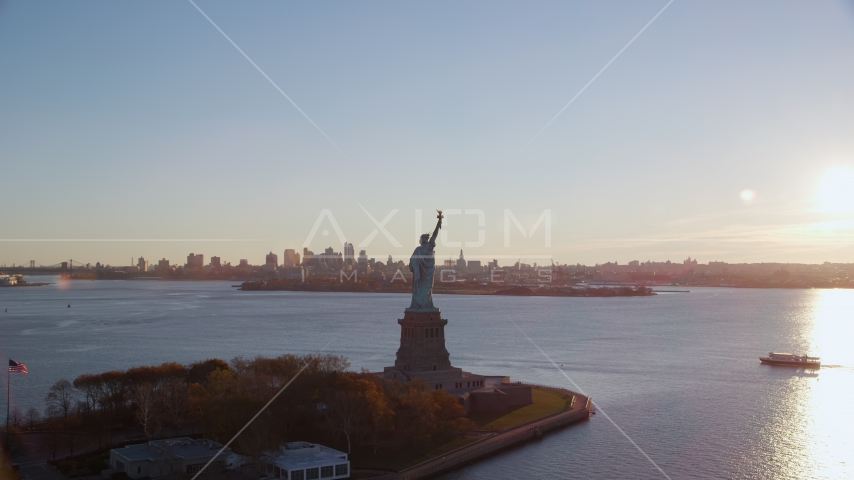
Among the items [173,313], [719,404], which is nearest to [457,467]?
[719,404]

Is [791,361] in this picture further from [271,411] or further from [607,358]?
[271,411]

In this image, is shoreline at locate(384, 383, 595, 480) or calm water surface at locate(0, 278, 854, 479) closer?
shoreline at locate(384, 383, 595, 480)

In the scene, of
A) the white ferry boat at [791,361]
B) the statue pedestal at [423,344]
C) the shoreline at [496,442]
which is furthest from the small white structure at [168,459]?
the white ferry boat at [791,361]

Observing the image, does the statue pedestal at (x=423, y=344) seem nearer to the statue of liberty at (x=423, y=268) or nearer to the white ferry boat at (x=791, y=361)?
the statue of liberty at (x=423, y=268)

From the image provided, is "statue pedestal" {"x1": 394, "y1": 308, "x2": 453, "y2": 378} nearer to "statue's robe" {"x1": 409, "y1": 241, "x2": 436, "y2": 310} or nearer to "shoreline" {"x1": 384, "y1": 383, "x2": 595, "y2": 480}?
"statue's robe" {"x1": 409, "y1": 241, "x2": 436, "y2": 310}

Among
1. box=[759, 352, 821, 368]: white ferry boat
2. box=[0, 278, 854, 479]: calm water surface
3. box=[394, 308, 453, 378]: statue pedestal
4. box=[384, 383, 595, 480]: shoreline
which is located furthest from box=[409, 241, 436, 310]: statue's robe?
box=[759, 352, 821, 368]: white ferry boat

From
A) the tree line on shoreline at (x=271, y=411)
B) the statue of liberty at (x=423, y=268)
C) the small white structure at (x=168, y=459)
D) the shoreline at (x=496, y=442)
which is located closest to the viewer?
the small white structure at (x=168, y=459)

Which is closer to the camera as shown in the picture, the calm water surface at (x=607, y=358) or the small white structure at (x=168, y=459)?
the small white structure at (x=168, y=459)

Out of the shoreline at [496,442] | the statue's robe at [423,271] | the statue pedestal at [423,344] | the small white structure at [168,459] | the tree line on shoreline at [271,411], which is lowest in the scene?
the shoreline at [496,442]
